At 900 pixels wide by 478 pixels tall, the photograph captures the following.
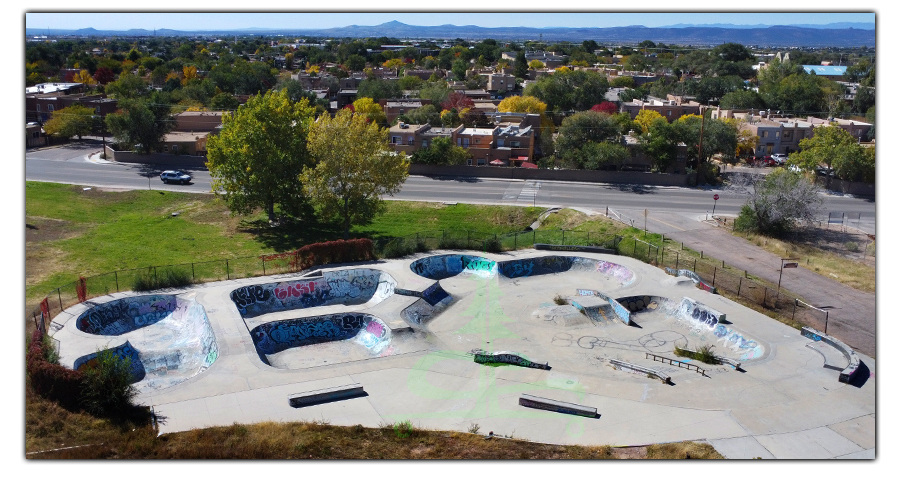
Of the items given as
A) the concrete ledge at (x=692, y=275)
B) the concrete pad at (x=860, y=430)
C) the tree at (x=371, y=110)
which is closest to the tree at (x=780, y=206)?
the concrete ledge at (x=692, y=275)

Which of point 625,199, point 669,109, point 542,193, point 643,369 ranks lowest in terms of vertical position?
point 643,369

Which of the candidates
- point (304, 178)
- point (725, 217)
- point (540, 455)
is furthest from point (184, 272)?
point (725, 217)

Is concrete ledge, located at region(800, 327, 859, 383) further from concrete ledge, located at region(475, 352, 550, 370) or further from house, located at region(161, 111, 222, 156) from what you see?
house, located at region(161, 111, 222, 156)

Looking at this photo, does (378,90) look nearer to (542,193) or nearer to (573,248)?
(542,193)

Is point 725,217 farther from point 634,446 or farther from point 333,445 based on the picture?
point 333,445

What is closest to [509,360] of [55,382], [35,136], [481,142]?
[55,382]

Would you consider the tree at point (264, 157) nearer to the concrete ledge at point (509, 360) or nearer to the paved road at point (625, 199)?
the paved road at point (625, 199)
